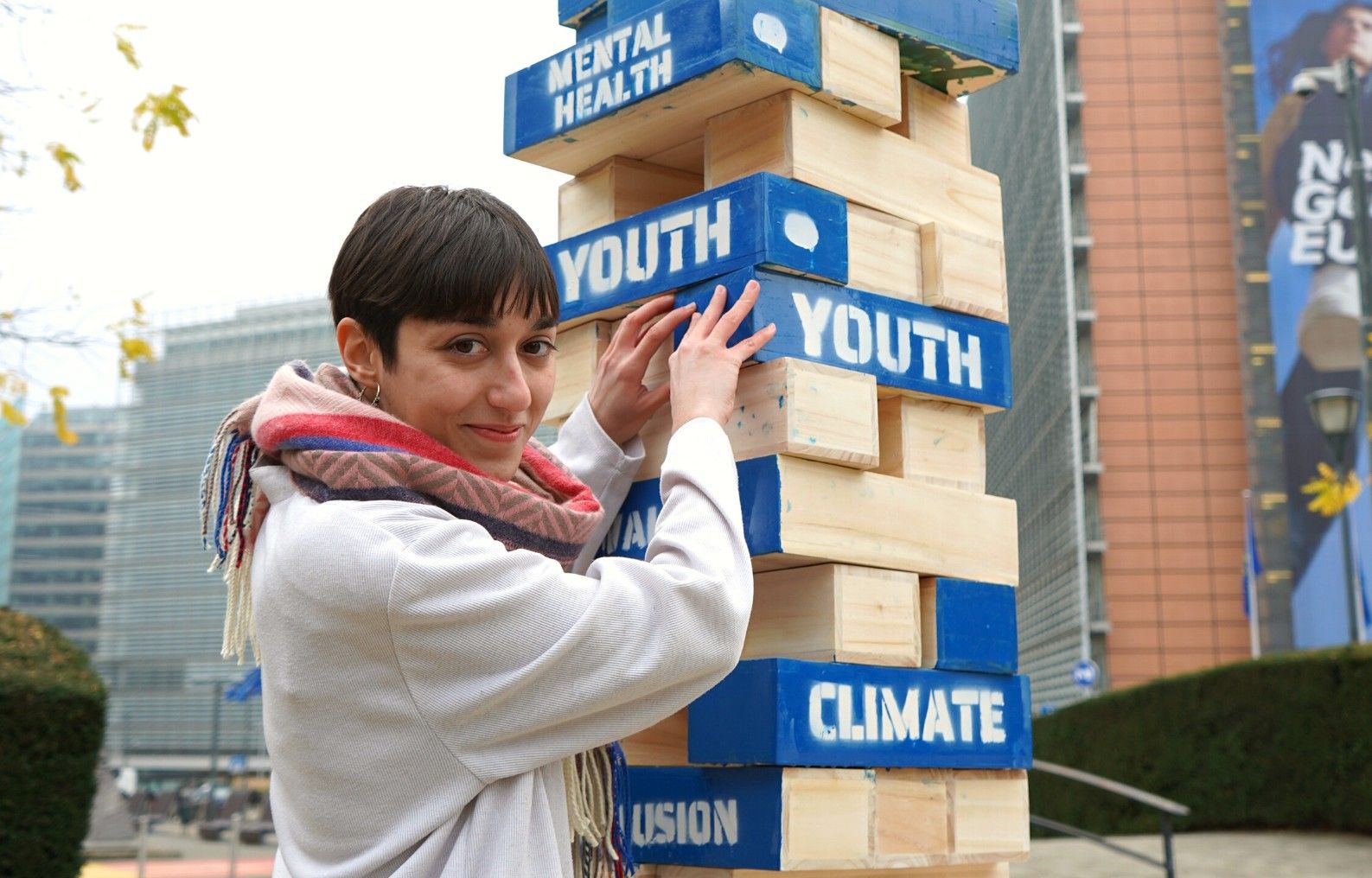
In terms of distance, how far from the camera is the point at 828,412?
7.29ft

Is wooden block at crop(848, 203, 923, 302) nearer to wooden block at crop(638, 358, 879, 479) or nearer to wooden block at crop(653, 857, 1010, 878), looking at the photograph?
wooden block at crop(638, 358, 879, 479)

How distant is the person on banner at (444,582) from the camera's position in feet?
5.47

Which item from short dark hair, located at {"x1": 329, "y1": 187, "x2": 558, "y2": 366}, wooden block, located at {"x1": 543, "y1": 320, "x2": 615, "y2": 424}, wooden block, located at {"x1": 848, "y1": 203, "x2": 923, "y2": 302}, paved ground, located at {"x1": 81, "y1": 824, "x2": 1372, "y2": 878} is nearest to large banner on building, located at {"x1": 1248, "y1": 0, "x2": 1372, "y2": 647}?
paved ground, located at {"x1": 81, "y1": 824, "x2": 1372, "y2": 878}

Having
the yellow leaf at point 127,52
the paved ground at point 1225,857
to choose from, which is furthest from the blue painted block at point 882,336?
the paved ground at point 1225,857

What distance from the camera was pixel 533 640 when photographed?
1.67 m

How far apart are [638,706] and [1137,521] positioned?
4733 centimetres

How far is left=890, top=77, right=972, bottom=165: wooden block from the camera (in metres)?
2.62

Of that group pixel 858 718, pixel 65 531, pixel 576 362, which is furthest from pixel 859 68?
pixel 65 531

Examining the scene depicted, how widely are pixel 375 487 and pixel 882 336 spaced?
998 mm

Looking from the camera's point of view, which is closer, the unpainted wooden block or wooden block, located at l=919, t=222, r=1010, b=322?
the unpainted wooden block

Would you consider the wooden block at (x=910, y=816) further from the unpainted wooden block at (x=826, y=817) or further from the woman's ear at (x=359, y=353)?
the woman's ear at (x=359, y=353)

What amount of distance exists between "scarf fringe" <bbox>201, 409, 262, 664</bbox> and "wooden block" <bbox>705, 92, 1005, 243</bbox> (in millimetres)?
949

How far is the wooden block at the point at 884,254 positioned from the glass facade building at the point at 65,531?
366 ft

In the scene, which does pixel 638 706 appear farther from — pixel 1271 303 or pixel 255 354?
pixel 255 354
